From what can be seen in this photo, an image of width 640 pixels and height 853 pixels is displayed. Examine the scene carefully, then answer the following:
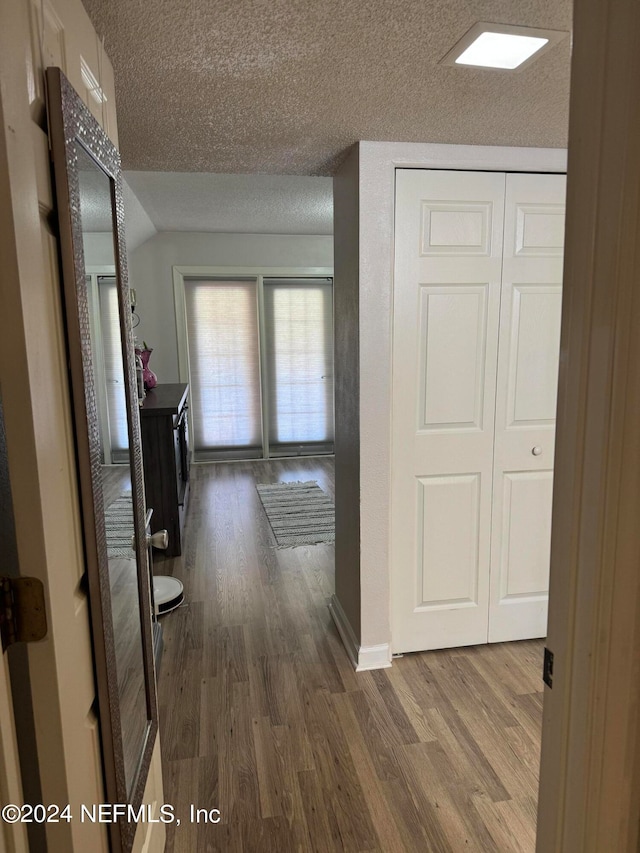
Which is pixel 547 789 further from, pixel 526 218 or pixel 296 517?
pixel 296 517

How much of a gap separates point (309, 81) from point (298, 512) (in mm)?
3414

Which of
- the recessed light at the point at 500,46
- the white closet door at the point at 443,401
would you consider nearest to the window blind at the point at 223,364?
the white closet door at the point at 443,401

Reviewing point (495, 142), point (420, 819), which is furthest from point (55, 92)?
point (420, 819)

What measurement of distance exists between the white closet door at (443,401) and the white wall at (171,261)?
4.05 m

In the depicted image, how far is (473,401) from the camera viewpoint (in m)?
2.36

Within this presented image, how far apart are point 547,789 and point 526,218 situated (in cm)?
207

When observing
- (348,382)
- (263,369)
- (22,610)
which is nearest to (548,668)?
(22,610)

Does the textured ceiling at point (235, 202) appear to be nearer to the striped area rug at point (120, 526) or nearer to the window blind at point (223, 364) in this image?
the window blind at point (223, 364)

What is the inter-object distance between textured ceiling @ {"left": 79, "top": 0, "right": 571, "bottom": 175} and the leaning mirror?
0.38 meters

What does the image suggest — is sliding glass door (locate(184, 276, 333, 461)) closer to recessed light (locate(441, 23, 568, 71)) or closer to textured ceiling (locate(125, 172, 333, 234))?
textured ceiling (locate(125, 172, 333, 234))

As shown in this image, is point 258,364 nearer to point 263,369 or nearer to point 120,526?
point 263,369

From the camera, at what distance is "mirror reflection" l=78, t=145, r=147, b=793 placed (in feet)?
3.39

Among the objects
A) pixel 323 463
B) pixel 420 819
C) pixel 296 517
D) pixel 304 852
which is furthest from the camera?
pixel 323 463

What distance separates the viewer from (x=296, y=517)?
4387mm
